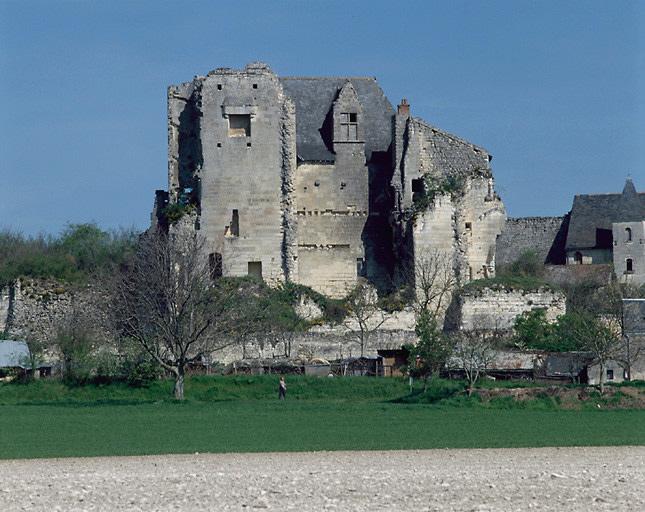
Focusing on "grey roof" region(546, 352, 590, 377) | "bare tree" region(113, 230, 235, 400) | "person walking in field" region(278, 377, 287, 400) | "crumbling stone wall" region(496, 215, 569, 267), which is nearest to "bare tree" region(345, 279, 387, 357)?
"bare tree" region(113, 230, 235, 400)

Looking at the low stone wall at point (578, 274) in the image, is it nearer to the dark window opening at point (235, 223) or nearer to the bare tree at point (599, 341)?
the dark window opening at point (235, 223)

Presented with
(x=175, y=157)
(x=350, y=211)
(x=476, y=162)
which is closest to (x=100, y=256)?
(x=175, y=157)

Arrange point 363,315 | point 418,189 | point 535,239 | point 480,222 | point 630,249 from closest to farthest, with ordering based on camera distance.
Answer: point 363,315 → point 418,189 → point 480,222 → point 630,249 → point 535,239

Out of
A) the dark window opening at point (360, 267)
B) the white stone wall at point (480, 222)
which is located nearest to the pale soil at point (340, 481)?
the white stone wall at point (480, 222)

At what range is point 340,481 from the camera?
2327 centimetres

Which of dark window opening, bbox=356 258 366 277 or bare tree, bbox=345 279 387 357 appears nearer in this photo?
bare tree, bbox=345 279 387 357

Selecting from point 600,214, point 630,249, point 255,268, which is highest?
point 600,214

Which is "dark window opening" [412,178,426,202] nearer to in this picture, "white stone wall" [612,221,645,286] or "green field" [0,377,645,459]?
"green field" [0,377,645,459]

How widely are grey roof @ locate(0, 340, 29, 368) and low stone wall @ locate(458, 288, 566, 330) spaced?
1211cm

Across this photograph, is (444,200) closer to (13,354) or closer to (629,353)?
(629,353)

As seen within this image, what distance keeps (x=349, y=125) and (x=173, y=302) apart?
1099 cm

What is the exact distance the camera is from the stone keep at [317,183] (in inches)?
1933

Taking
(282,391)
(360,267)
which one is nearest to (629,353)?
(282,391)

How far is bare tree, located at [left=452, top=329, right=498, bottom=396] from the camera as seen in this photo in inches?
1594
